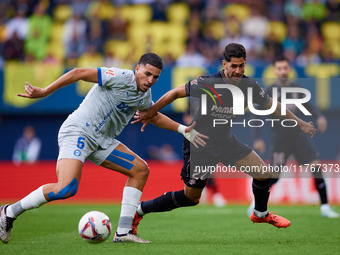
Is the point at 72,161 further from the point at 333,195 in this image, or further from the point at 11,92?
the point at 11,92

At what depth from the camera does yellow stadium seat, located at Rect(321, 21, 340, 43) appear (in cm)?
1700

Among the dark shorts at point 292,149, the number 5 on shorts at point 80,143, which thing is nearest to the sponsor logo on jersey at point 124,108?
the number 5 on shorts at point 80,143

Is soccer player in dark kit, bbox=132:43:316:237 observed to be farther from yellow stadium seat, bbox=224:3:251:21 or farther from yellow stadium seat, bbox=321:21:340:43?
yellow stadium seat, bbox=321:21:340:43

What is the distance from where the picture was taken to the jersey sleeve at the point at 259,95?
244 inches

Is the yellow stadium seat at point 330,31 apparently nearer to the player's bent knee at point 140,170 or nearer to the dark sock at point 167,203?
the dark sock at point 167,203

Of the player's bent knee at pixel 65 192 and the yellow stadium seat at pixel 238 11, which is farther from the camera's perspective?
the yellow stadium seat at pixel 238 11

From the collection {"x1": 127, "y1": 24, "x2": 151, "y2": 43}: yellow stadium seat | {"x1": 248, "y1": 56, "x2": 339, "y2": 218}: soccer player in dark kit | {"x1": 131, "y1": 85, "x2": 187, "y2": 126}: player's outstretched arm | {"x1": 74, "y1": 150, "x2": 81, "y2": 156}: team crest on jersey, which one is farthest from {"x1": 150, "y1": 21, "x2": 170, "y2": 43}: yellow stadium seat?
{"x1": 74, "y1": 150, "x2": 81, "y2": 156}: team crest on jersey

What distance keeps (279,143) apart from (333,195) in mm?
3364

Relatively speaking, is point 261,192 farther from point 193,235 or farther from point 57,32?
point 57,32

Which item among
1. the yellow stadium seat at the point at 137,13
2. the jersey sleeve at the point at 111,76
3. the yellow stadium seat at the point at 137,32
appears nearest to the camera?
the jersey sleeve at the point at 111,76

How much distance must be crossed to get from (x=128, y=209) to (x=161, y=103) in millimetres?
1318

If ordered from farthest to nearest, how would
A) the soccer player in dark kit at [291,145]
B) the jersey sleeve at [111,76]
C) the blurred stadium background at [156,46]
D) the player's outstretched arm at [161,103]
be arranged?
the blurred stadium background at [156,46] → the soccer player in dark kit at [291,145] → the player's outstretched arm at [161,103] → the jersey sleeve at [111,76]

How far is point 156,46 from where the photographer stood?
15906 millimetres

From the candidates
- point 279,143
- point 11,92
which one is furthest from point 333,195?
point 11,92
